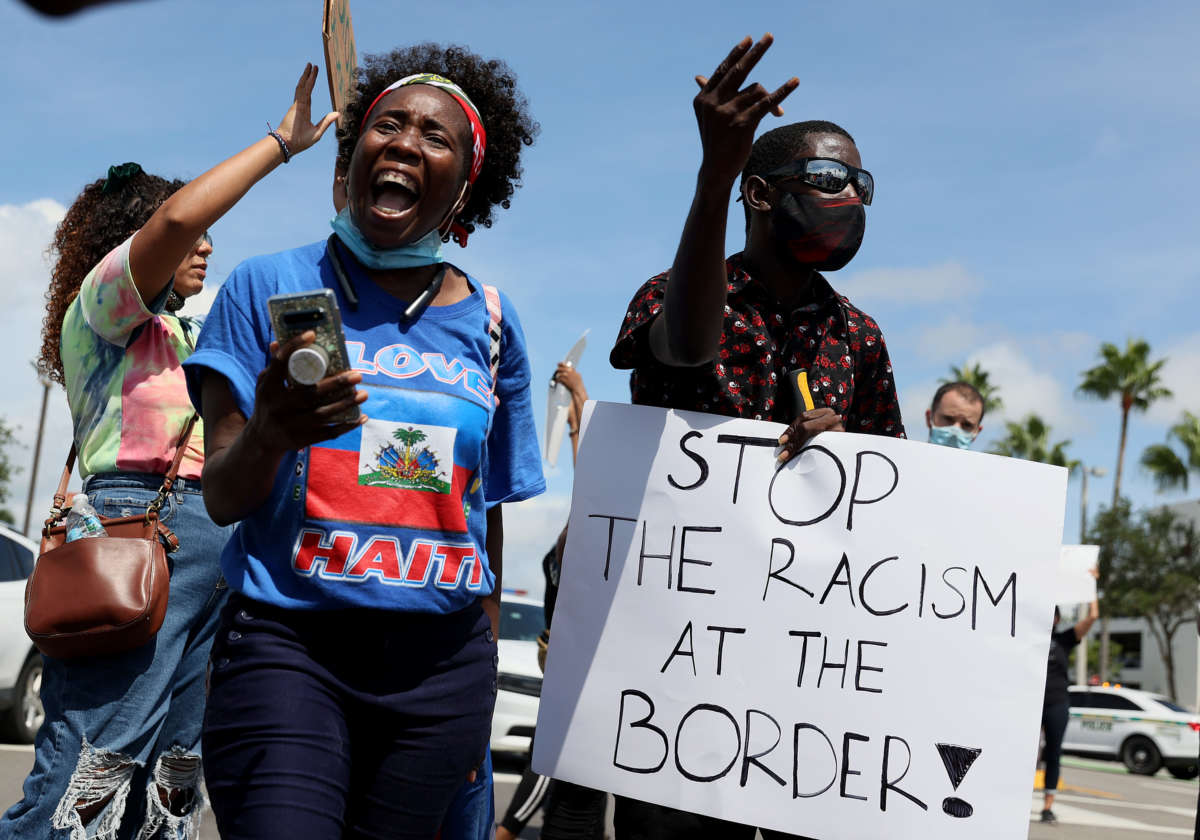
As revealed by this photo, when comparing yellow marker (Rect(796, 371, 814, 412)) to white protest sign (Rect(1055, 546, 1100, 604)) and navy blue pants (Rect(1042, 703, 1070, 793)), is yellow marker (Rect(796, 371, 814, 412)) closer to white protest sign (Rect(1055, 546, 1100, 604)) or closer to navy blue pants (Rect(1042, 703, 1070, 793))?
white protest sign (Rect(1055, 546, 1100, 604))

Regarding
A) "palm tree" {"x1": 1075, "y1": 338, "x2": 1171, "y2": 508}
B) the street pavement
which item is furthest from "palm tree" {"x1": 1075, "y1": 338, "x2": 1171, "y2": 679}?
the street pavement

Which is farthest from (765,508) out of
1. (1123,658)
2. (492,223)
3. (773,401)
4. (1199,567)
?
(1123,658)

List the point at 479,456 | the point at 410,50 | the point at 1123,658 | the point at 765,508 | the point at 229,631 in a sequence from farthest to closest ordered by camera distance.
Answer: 1. the point at 1123,658
2. the point at 410,50
3. the point at 765,508
4. the point at 479,456
5. the point at 229,631

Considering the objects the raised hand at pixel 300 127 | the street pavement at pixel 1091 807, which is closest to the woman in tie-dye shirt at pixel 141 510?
the raised hand at pixel 300 127

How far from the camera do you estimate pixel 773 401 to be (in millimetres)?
2848

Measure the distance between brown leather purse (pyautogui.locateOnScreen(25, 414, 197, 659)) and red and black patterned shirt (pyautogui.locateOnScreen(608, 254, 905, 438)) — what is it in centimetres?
123

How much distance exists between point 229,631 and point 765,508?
125cm

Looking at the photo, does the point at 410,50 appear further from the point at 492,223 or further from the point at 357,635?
the point at 357,635

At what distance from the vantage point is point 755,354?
9.02 feet

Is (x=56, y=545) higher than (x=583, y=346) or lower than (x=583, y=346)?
lower

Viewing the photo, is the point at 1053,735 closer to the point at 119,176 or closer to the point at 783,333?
the point at 783,333

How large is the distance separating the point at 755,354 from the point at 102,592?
1.61 meters

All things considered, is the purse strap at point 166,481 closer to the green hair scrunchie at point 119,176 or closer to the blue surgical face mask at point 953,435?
the green hair scrunchie at point 119,176

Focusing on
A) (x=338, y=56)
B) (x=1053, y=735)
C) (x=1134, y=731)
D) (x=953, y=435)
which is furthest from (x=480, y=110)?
(x=1134, y=731)
